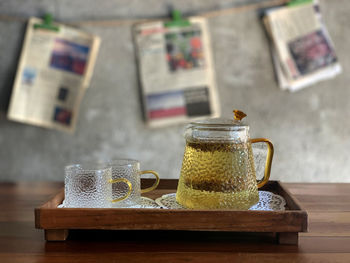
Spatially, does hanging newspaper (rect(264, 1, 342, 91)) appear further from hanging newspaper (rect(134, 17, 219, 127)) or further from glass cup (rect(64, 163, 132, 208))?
glass cup (rect(64, 163, 132, 208))

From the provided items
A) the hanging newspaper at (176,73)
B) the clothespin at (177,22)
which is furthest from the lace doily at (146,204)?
the clothespin at (177,22)

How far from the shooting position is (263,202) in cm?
80

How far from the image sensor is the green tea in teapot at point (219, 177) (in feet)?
2.35

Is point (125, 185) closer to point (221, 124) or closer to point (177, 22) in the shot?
point (221, 124)

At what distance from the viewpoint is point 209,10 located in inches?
79.2

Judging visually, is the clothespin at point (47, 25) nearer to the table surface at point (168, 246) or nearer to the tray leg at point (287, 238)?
the table surface at point (168, 246)

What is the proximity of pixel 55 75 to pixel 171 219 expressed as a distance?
147 centimetres

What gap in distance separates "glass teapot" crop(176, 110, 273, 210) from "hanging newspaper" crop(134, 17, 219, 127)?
4.07 ft

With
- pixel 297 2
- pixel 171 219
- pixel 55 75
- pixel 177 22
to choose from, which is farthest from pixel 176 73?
pixel 171 219

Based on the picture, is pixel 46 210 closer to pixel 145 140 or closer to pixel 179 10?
pixel 145 140

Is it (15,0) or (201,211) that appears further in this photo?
(15,0)

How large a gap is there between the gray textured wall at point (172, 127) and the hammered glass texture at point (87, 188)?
1.29m

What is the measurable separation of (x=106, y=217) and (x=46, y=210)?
0.10 meters

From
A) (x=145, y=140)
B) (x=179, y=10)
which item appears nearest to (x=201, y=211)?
(x=145, y=140)
